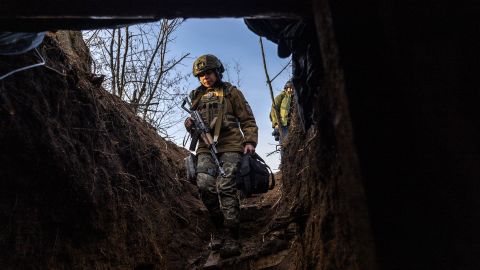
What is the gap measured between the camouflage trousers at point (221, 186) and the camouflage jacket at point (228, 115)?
5.0 inches

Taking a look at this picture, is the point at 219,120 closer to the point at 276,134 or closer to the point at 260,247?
the point at 260,247

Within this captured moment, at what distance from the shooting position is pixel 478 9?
5.52ft

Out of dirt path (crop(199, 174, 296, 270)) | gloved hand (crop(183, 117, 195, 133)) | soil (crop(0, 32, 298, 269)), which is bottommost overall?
dirt path (crop(199, 174, 296, 270))

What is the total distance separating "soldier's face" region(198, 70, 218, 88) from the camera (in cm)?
584

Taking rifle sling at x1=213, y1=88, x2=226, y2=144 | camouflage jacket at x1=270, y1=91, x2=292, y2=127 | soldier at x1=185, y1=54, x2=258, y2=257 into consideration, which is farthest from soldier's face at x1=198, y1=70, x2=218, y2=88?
camouflage jacket at x1=270, y1=91, x2=292, y2=127

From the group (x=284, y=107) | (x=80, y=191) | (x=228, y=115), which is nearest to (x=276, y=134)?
(x=284, y=107)

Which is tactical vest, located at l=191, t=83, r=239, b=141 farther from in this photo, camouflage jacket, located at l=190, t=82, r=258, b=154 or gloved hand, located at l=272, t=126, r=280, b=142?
gloved hand, located at l=272, t=126, r=280, b=142

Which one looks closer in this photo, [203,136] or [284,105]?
[203,136]

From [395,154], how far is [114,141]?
14.7 feet

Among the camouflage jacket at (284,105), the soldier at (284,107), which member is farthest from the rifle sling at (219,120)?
the camouflage jacket at (284,105)

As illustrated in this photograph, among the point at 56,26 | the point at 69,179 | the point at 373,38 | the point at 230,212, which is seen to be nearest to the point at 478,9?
the point at 373,38

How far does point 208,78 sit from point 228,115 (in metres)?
0.57

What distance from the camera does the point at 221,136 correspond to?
5.67m

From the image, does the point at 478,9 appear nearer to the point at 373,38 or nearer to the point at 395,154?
the point at 373,38
